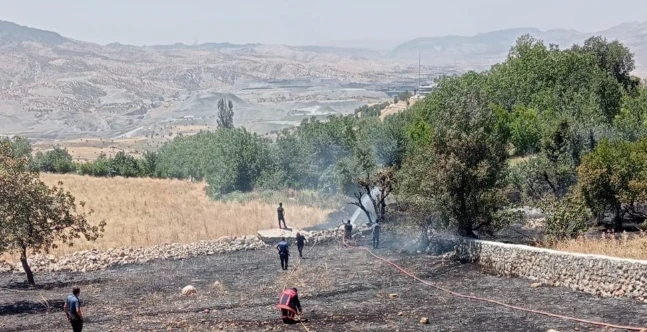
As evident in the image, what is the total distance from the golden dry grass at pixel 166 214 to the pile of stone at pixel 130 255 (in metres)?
2.04

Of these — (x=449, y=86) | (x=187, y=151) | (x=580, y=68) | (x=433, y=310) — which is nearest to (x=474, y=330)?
(x=433, y=310)

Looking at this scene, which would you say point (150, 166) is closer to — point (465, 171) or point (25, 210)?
point (25, 210)

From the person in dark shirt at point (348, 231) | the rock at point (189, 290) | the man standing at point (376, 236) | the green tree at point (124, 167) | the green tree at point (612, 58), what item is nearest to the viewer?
the rock at point (189, 290)

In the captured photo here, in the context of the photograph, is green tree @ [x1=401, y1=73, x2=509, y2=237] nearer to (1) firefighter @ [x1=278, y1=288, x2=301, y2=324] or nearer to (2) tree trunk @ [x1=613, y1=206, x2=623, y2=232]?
(2) tree trunk @ [x1=613, y1=206, x2=623, y2=232]

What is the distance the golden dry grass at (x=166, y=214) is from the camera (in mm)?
46594

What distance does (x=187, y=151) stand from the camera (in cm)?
9669

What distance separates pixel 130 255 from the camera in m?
40.4

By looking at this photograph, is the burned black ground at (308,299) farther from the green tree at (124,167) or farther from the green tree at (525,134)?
the green tree at (124,167)

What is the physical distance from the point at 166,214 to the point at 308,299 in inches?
1147

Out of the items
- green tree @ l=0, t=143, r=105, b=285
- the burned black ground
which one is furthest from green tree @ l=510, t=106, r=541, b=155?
green tree @ l=0, t=143, r=105, b=285

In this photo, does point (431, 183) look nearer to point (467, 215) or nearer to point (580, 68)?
point (467, 215)

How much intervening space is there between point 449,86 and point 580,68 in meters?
14.9

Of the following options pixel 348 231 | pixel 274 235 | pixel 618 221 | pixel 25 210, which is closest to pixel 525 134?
pixel 348 231

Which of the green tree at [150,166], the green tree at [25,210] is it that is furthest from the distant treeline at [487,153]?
the green tree at [25,210]
